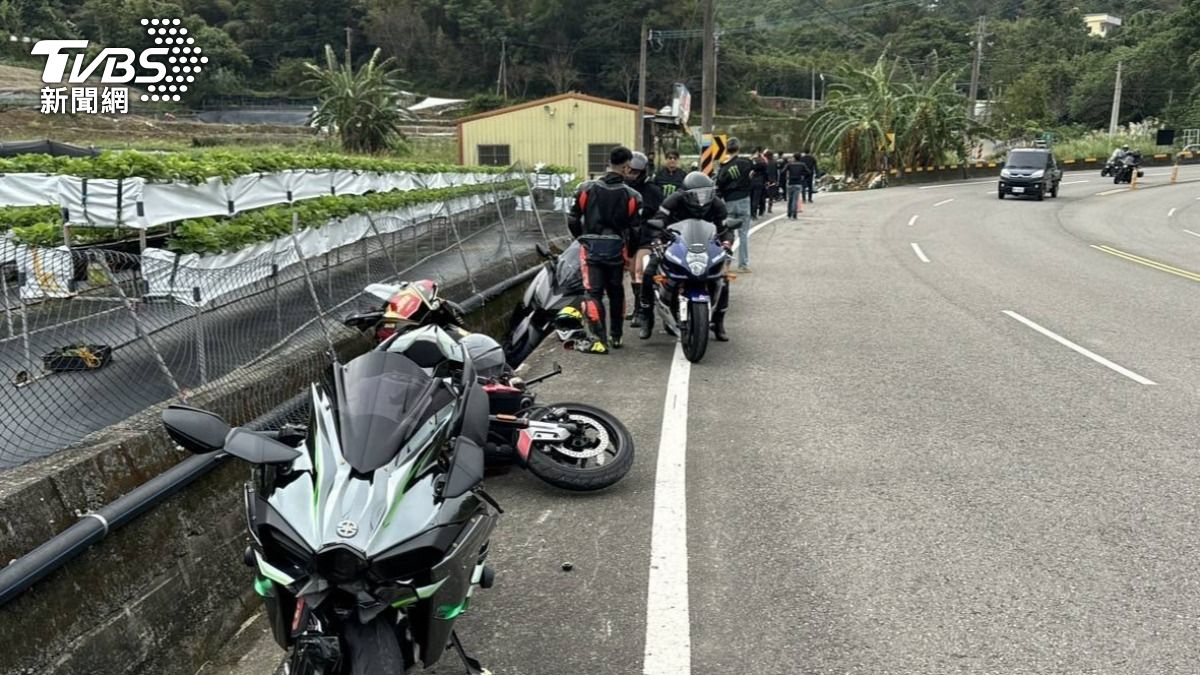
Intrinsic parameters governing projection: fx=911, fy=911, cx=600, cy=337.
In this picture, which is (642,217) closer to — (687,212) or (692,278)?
(687,212)

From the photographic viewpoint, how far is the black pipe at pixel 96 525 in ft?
9.13

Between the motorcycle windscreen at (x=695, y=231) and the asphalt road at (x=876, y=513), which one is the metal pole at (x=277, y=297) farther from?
the motorcycle windscreen at (x=695, y=231)

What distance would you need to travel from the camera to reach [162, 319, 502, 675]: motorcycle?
263cm

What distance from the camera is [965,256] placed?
16719mm

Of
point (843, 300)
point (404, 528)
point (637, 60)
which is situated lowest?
point (843, 300)

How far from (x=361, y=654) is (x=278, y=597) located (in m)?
0.36

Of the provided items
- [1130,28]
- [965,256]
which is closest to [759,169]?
[965,256]

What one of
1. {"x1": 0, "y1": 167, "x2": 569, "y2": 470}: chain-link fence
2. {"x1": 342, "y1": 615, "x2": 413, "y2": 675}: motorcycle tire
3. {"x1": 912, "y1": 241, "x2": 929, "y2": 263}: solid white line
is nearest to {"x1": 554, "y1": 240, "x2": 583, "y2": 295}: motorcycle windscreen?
{"x1": 0, "y1": 167, "x2": 569, "y2": 470}: chain-link fence

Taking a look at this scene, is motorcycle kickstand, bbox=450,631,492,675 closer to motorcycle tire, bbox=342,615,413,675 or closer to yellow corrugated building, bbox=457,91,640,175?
motorcycle tire, bbox=342,615,413,675

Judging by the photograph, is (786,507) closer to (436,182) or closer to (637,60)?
(436,182)

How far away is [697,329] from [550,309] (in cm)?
140

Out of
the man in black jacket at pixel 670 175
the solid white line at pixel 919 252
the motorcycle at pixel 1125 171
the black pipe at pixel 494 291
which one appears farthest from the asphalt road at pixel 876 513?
the motorcycle at pixel 1125 171

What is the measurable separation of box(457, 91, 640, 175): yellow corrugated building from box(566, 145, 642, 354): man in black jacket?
36110mm

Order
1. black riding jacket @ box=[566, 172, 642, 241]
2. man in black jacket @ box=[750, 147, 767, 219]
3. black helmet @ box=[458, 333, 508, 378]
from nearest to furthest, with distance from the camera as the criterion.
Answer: black helmet @ box=[458, 333, 508, 378], black riding jacket @ box=[566, 172, 642, 241], man in black jacket @ box=[750, 147, 767, 219]
